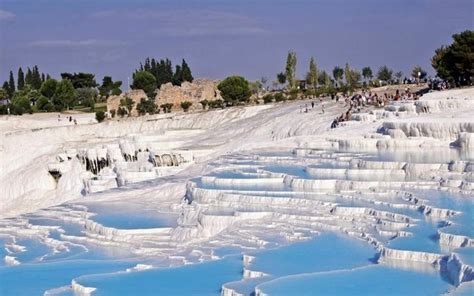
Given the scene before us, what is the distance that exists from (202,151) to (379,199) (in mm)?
9627

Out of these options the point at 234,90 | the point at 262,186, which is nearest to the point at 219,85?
the point at 234,90

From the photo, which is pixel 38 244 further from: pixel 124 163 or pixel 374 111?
pixel 374 111

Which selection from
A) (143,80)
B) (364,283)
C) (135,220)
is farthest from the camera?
(143,80)

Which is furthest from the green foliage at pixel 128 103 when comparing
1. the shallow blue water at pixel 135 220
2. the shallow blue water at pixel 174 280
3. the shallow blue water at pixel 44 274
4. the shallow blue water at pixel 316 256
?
the shallow blue water at pixel 174 280

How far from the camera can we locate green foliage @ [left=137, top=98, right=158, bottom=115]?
3803 centimetres

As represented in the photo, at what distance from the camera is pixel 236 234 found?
11766 mm

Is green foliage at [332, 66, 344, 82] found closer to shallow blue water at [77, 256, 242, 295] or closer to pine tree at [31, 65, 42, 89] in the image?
pine tree at [31, 65, 42, 89]

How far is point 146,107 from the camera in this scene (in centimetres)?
3844

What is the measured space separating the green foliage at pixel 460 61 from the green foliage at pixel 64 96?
66.8 feet

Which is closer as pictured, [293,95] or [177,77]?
[293,95]

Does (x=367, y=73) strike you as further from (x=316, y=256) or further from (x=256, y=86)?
(x=316, y=256)

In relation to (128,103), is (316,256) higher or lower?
lower

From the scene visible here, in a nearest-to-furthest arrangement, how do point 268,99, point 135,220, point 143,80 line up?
1. point 135,220
2. point 268,99
3. point 143,80

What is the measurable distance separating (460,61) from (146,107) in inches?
544
